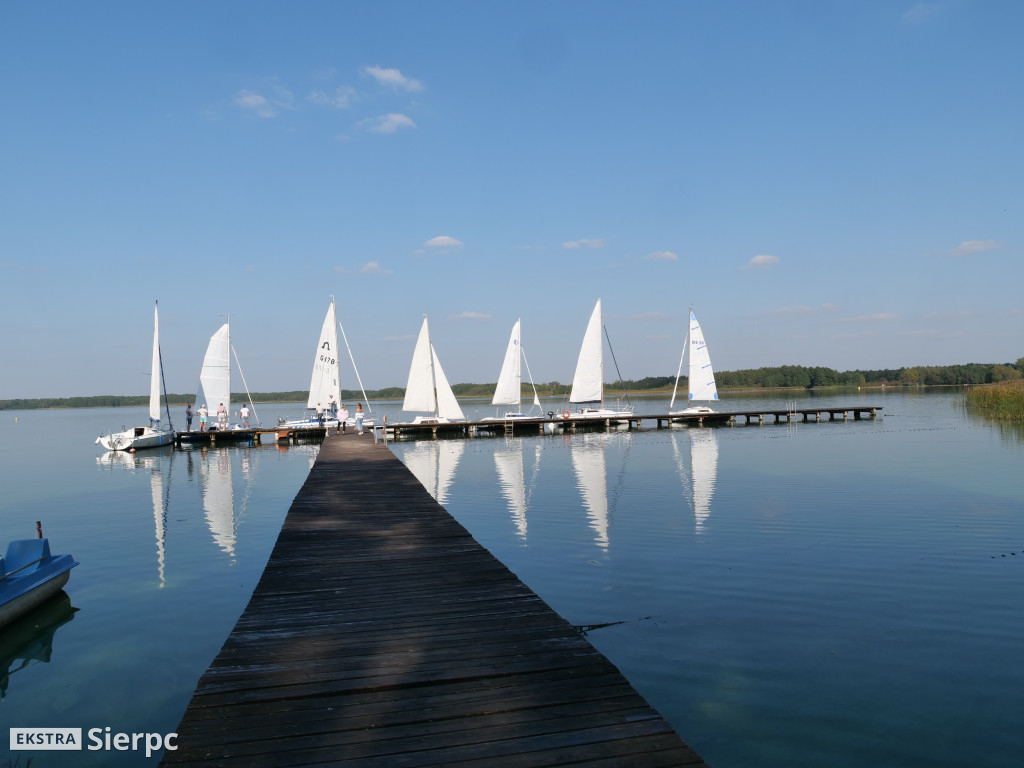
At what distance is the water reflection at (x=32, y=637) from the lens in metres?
9.24

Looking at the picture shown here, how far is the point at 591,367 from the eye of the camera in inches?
2140

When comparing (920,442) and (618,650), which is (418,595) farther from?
(920,442)

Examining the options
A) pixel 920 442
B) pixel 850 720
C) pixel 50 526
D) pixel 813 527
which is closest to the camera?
pixel 850 720

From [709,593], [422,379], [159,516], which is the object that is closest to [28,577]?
[159,516]

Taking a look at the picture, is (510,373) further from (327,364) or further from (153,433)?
(153,433)

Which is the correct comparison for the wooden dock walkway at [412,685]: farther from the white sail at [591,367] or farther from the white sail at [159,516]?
the white sail at [591,367]

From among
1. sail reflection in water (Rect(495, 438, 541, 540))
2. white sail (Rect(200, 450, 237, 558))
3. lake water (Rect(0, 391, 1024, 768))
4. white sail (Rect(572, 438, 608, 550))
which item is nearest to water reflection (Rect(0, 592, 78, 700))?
lake water (Rect(0, 391, 1024, 768))

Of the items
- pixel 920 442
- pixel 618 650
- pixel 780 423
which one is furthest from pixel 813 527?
pixel 780 423

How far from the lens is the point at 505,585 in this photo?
7535 mm

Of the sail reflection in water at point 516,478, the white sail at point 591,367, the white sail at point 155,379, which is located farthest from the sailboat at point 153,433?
the white sail at point 591,367

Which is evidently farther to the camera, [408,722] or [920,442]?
[920,442]

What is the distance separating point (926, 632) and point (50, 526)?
21020mm

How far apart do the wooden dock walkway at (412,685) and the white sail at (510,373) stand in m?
46.4

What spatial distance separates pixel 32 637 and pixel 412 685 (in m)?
8.69
